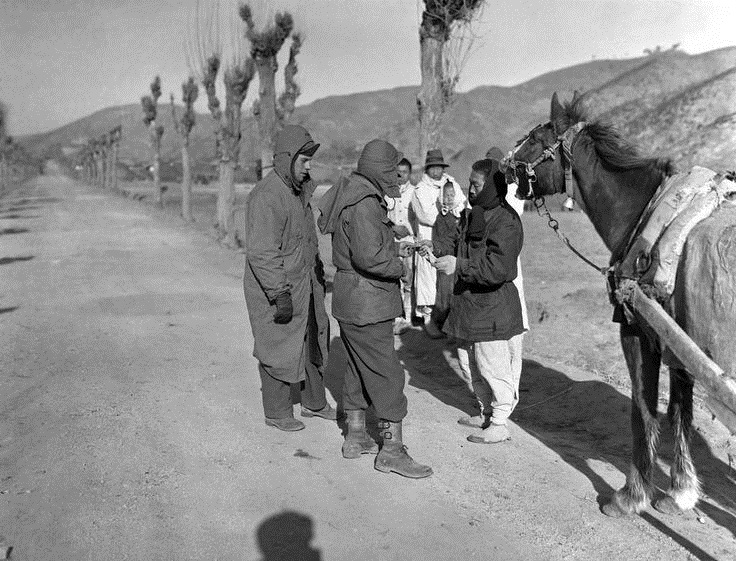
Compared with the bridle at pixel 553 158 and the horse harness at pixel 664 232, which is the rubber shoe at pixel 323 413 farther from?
the horse harness at pixel 664 232

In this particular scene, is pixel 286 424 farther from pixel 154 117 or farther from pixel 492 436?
pixel 154 117

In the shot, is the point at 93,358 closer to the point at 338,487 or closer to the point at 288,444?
the point at 288,444

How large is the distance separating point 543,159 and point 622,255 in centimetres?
95

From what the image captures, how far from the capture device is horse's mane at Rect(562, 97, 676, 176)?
164 inches

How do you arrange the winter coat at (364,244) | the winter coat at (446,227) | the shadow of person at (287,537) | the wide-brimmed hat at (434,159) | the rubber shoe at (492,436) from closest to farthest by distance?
the shadow of person at (287,537), the winter coat at (364,244), the rubber shoe at (492,436), the winter coat at (446,227), the wide-brimmed hat at (434,159)

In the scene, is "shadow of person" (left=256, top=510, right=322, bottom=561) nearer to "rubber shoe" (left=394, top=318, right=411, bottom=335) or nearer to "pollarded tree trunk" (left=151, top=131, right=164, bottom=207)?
"rubber shoe" (left=394, top=318, right=411, bottom=335)

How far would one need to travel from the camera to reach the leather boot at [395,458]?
14.6 feet

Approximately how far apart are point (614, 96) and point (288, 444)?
27923mm

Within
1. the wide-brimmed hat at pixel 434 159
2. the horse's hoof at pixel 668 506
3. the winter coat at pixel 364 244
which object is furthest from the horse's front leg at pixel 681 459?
the wide-brimmed hat at pixel 434 159

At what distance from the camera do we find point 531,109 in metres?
80.7

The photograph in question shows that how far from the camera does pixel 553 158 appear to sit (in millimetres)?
4625

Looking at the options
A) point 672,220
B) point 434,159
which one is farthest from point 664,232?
point 434,159

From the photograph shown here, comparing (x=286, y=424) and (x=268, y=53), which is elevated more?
(x=268, y=53)

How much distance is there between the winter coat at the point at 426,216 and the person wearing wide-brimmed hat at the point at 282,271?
295 centimetres
